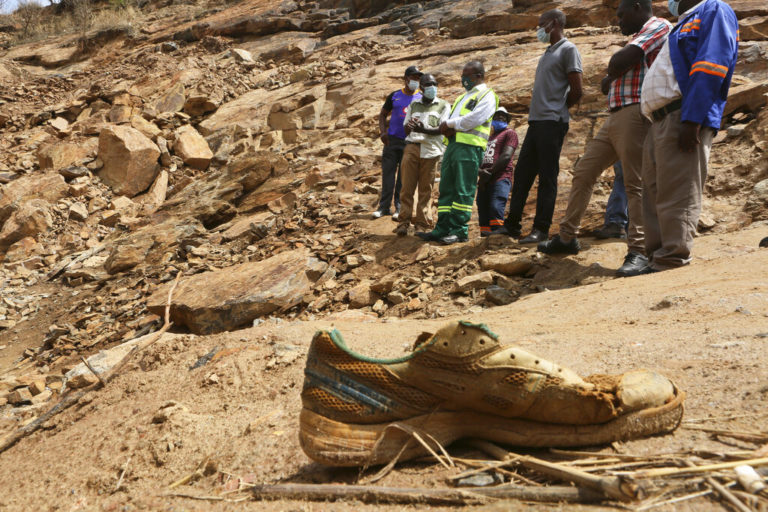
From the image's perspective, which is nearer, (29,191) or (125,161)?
(29,191)

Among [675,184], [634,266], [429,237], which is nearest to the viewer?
[675,184]

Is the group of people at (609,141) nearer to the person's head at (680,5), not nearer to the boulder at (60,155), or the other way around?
the person's head at (680,5)

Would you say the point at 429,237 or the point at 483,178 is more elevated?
the point at 483,178

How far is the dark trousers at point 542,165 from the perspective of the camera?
4.20 meters

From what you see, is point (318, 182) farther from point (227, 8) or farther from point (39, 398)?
point (227, 8)

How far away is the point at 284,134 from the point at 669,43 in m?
8.41

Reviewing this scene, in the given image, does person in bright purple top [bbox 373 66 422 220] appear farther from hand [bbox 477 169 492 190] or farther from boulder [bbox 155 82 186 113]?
boulder [bbox 155 82 186 113]

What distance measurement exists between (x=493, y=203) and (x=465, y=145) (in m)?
0.78

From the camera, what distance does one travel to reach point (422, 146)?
17.3 feet

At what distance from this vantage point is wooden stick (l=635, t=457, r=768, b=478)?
1.03m

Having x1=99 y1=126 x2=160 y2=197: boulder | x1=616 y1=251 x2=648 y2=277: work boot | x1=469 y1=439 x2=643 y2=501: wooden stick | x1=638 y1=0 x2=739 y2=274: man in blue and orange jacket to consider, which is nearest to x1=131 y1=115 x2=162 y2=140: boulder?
x1=99 y1=126 x2=160 y2=197: boulder

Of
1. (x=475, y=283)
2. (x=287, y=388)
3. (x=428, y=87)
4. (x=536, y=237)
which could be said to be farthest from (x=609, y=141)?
(x=287, y=388)

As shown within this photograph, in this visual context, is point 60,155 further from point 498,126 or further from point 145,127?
point 498,126

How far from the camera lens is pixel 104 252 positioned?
768 cm
